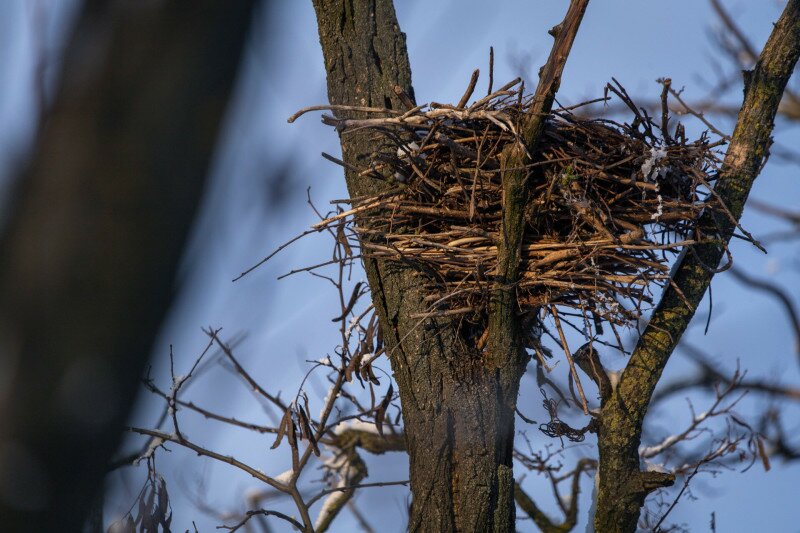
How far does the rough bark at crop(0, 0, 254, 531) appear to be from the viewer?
918 millimetres

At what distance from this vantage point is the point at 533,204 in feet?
7.65

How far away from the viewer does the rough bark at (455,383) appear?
2.18 m

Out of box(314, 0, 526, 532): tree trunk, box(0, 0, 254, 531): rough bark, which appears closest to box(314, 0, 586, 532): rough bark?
box(314, 0, 526, 532): tree trunk

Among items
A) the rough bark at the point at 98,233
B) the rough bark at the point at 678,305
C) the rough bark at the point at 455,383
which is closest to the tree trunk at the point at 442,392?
the rough bark at the point at 455,383

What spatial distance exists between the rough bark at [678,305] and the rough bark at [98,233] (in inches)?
69.9

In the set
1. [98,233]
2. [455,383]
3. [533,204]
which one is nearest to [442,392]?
[455,383]

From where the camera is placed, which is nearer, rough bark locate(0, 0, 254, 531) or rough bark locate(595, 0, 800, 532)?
rough bark locate(0, 0, 254, 531)

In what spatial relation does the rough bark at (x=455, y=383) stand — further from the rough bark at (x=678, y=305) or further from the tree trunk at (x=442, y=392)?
the rough bark at (x=678, y=305)

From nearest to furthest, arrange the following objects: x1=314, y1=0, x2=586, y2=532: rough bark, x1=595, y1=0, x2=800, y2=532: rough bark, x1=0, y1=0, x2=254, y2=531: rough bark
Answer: x1=0, y1=0, x2=254, y2=531: rough bark → x1=314, y1=0, x2=586, y2=532: rough bark → x1=595, y1=0, x2=800, y2=532: rough bark

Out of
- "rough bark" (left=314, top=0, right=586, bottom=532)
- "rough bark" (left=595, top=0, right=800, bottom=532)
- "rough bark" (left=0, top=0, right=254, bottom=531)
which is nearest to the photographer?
"rough bark" (left=0, top=0, right=254, bottom=531)

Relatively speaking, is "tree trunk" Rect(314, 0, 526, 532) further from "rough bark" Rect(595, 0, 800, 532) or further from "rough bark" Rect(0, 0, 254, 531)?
"rough bark" Rect(0, 0, 254, 531)

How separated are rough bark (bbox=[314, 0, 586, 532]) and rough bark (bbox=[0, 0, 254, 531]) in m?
1.30

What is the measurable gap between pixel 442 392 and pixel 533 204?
0.65 m

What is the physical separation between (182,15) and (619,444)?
75.7 inches
